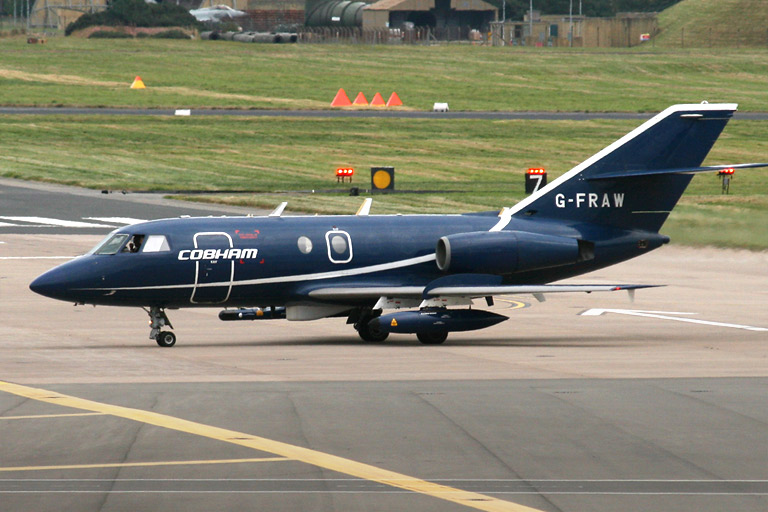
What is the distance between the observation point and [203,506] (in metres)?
15.2

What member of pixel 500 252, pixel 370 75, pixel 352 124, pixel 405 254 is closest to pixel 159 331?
pixel 405 254

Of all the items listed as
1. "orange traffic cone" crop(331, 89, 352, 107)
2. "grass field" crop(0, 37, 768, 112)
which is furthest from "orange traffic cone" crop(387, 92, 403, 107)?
"orange traffic cone" crop(331, 89, 352, 107)

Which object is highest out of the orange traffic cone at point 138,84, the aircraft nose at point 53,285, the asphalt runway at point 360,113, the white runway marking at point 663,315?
the orange traffic cone at point 138,84

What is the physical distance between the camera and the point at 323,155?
280 ft

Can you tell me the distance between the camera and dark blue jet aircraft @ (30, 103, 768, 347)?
29.8 meters

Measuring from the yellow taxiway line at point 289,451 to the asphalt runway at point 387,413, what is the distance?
48 millimetres

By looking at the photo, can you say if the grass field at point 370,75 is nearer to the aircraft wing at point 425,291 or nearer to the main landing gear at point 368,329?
the main landing gear at point 368,329

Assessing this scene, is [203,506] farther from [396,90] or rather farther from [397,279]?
[396,90]

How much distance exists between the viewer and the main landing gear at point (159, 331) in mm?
29891

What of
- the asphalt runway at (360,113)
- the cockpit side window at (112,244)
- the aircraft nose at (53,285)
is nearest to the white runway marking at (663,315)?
the cockpit side window at (112,244)

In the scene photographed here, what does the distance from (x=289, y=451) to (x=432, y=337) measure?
12.7 metres

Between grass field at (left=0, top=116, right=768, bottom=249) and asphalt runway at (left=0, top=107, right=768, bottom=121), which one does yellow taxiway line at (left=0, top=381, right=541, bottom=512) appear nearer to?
grass field at (left=0, top=116, right=768, bottom=249)

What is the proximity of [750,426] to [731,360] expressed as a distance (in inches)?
312

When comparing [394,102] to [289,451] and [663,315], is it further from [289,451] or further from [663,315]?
[289,451]
